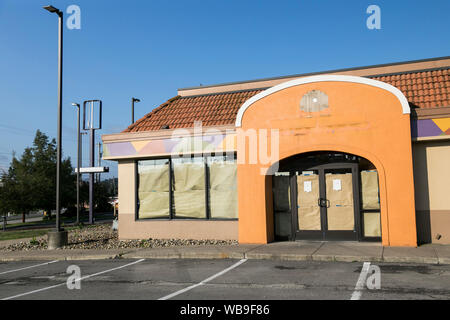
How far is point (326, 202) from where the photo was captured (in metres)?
12.0

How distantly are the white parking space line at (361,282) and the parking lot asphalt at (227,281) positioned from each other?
0.05 feet

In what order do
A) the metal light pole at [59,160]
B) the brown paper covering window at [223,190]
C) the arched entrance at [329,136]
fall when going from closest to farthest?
the arched entrance at [329,136] → the brown paper covering window at [223,190] → the metal light pole at [59,160]

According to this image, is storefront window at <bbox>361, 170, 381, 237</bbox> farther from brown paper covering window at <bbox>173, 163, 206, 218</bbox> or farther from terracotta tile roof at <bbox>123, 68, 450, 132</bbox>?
brown paper covering window at <bbox>173, 163, 206, 218</bbox>

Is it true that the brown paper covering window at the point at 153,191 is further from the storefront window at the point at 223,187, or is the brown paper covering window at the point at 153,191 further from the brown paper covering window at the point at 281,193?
the brown paper covering window at the point at 281,193

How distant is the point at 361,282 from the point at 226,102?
31.6 ft

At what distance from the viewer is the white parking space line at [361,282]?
243 inches

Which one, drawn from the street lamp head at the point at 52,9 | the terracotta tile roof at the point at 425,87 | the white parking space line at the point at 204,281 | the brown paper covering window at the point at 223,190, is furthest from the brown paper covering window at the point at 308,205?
the street lamp head at the point at 52,9

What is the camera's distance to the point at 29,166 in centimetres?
4075

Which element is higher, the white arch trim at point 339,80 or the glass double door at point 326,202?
the white arch trim at point 339,80

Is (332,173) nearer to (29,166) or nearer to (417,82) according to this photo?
(417,82)

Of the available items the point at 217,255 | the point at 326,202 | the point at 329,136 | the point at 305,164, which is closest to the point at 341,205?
the point at 326,202

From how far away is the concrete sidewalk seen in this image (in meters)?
9.15

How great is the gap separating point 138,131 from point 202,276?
8054 mm
